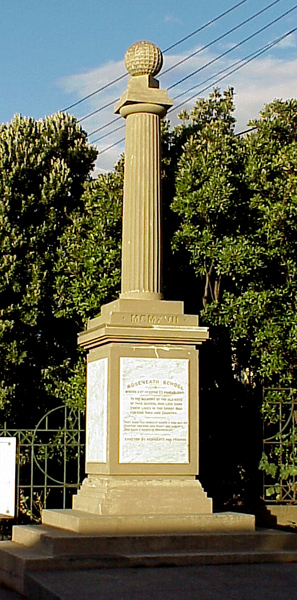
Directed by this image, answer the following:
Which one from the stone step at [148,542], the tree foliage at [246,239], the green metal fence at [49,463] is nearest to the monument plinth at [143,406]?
the stone step at [148,542]

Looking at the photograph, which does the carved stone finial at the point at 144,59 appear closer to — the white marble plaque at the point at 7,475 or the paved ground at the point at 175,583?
the white marble plaque at the point at 7,475

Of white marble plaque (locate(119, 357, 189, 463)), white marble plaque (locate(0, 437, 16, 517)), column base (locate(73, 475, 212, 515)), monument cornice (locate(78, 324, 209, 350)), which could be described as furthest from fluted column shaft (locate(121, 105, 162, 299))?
white marble plaque (locate(0, 437, 16, 517))

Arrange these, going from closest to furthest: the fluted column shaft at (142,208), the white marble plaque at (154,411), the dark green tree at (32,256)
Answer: the white marble plaque at (154,411)
the fluted column shaft at (142,208)
the dark green tree at (32,256)

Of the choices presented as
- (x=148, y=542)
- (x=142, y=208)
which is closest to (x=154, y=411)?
(x=148, y=542)

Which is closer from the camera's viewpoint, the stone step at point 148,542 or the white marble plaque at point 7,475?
the stone step at point 148,542

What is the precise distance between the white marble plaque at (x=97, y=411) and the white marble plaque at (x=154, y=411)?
0.28 metres

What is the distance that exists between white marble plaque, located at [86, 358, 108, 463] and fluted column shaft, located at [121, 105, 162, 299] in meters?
1.05

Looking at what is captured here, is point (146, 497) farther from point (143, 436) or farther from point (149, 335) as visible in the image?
point (149, 335)

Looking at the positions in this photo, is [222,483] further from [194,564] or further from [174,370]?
[194,564]

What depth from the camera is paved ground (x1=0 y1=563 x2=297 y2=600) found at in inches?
317

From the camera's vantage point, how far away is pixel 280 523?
47.4 feet

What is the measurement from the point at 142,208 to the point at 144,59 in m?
2.15

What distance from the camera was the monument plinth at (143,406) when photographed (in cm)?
1089

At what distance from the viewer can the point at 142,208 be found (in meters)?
12.0
